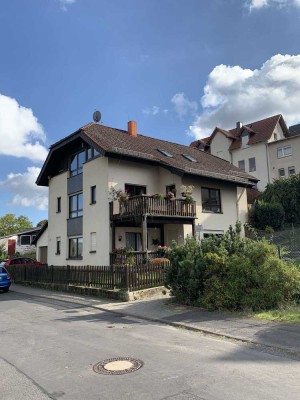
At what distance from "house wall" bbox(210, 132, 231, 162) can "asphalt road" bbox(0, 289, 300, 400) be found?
3870 centimetres

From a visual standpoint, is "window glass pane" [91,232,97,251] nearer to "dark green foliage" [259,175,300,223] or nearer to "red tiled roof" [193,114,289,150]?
"dark green foliage" [259,175,300,223]

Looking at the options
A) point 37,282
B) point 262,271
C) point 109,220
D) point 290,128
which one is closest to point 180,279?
point 262,271

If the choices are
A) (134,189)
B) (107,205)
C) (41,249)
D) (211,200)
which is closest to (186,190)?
(134,189)

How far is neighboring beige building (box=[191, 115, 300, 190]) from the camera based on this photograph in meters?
41.6

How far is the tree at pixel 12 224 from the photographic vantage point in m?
64.0

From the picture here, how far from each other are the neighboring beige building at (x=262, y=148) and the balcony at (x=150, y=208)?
912 inches

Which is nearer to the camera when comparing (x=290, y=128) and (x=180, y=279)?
(x=180, y=279)

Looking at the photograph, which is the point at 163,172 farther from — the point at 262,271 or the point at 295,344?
the point at 295,344

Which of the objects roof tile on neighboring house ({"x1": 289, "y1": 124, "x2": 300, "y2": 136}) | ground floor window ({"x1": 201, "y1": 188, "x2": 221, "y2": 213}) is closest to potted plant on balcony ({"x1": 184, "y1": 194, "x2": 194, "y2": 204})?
ground floor window ({"x1": 201, "y1": 188, "x2": 221, "y2": 213})

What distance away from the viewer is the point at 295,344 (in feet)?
23.5

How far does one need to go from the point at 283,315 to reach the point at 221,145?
39.5 metres

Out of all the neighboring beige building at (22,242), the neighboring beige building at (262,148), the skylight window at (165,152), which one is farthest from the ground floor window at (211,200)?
the neighboring beige building at (22,242)

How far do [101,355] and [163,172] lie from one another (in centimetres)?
1828

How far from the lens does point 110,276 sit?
1591 centimetres
